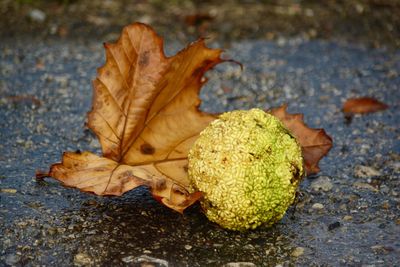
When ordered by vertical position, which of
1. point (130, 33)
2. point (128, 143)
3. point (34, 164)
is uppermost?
point (130, 33)

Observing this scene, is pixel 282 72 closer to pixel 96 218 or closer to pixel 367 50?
pixel 367 50

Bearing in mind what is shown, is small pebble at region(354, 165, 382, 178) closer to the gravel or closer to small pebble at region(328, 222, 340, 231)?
the gravel

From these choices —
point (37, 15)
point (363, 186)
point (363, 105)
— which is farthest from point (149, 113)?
point (37, 15)

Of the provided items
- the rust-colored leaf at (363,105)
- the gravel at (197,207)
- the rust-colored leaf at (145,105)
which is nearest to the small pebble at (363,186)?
the gravel at (197,207)

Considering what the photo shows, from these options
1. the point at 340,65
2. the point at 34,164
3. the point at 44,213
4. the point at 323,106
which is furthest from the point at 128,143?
the point at 340,65

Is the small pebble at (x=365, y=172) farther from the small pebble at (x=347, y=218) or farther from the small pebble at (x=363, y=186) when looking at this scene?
the small pebble at (x=347, y=218)

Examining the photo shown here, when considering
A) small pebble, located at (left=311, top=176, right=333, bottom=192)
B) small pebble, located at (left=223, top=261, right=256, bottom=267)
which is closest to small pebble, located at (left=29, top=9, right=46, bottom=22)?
small pebble, located at (left=311, top=176, right=333, bottom=192)
